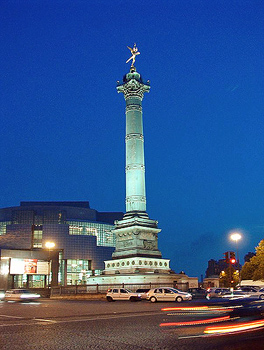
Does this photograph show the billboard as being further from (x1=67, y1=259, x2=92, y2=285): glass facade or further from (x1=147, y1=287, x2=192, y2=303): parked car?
(x1=147, y1=287, x2=192, y2=303): parked car

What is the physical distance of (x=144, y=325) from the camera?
13273 mm

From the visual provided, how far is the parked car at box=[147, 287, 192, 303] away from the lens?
92.9 feet

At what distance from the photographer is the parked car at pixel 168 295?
28328 millimetres

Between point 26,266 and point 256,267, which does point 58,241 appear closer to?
point 26,266

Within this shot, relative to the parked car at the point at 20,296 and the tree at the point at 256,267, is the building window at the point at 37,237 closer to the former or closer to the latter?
the tree at the point at 256,267

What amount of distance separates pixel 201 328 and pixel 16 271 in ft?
218

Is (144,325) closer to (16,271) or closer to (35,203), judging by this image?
(16,271)

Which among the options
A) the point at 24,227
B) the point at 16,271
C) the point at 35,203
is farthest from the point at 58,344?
the point at 35,203

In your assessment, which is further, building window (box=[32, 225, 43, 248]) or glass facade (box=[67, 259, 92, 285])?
glass facade (box=[67, 259, 92, 285])

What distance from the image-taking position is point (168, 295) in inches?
1147

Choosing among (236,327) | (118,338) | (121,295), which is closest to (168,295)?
(121,295)

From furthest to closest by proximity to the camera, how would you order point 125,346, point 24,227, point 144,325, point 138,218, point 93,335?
point 24,227 < point 138,218 < point 144,325 < point 93,335 < point 125,346

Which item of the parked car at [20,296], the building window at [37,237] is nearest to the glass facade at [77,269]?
the building window at [37,237]

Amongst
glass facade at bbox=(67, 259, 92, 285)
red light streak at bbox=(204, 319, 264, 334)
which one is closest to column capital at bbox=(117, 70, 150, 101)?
red light streak at bbox=(204, 319, 264, 334)
